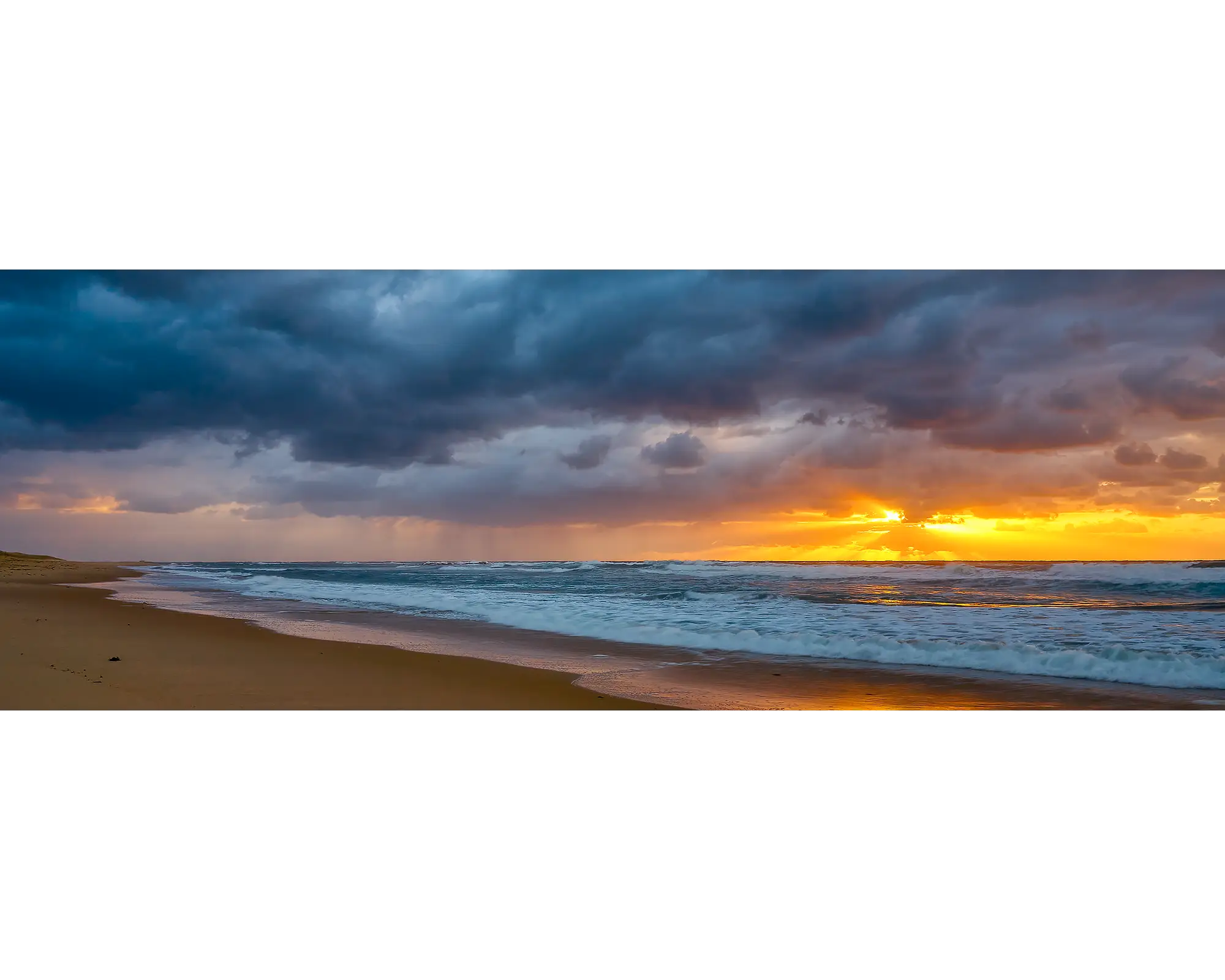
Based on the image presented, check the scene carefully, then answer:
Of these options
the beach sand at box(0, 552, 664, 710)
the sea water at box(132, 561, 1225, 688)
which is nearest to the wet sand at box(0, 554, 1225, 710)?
the beach sand at box(0, 552, 664, 710)

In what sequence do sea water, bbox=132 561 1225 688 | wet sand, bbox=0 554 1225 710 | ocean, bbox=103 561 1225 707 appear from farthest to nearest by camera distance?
sea water, bbox=132 561 1225 688 → ocean, bbox=103 561 1225 707 → wet sand, bbox=0 554 1225 710

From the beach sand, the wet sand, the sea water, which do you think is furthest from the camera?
the sea water

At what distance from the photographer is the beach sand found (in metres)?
6.51

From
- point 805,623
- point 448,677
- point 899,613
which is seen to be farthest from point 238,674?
point 899,613

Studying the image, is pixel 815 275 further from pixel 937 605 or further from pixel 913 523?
pixel 937 605

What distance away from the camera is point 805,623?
12.4 metres

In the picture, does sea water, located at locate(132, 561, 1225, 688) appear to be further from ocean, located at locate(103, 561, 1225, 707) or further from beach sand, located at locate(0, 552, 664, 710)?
beach sand, located at locate(0, 552, 664, 710)

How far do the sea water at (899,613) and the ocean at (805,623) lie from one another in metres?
0.04

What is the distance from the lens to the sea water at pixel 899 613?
8.73 metres

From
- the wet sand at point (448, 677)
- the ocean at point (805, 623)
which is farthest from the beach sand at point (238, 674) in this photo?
the ocean at point (805, 623)

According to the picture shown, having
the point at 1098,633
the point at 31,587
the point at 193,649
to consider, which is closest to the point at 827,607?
the point at 1098,633

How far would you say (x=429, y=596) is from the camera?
68.5ft

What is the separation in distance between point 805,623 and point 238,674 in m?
8.50

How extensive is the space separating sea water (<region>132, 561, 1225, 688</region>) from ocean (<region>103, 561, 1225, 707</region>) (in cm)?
4
